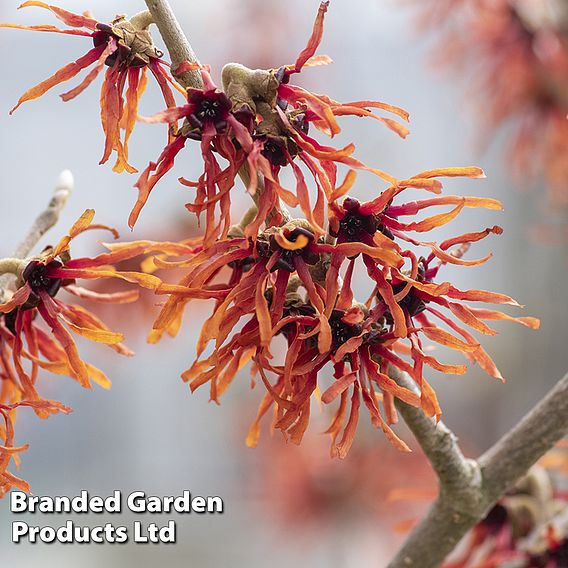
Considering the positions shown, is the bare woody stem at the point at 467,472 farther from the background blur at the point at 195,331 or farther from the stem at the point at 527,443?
the background blur at the point at 195,331

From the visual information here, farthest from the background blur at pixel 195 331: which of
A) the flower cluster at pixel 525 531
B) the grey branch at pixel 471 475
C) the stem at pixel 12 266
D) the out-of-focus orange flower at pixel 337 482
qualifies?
the stem at pixel 12 266

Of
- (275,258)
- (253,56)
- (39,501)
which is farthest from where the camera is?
(253,56)

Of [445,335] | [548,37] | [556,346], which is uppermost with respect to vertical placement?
[556,346]

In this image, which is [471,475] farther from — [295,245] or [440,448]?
[295,245]

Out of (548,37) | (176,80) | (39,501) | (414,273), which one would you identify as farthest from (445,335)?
(548,37)

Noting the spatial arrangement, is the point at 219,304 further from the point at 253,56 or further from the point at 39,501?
the point at 253,56

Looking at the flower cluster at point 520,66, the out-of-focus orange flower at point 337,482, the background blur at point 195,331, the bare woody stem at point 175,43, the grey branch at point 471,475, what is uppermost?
the background blur at point 195,331

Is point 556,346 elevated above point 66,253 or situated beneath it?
elevated above
